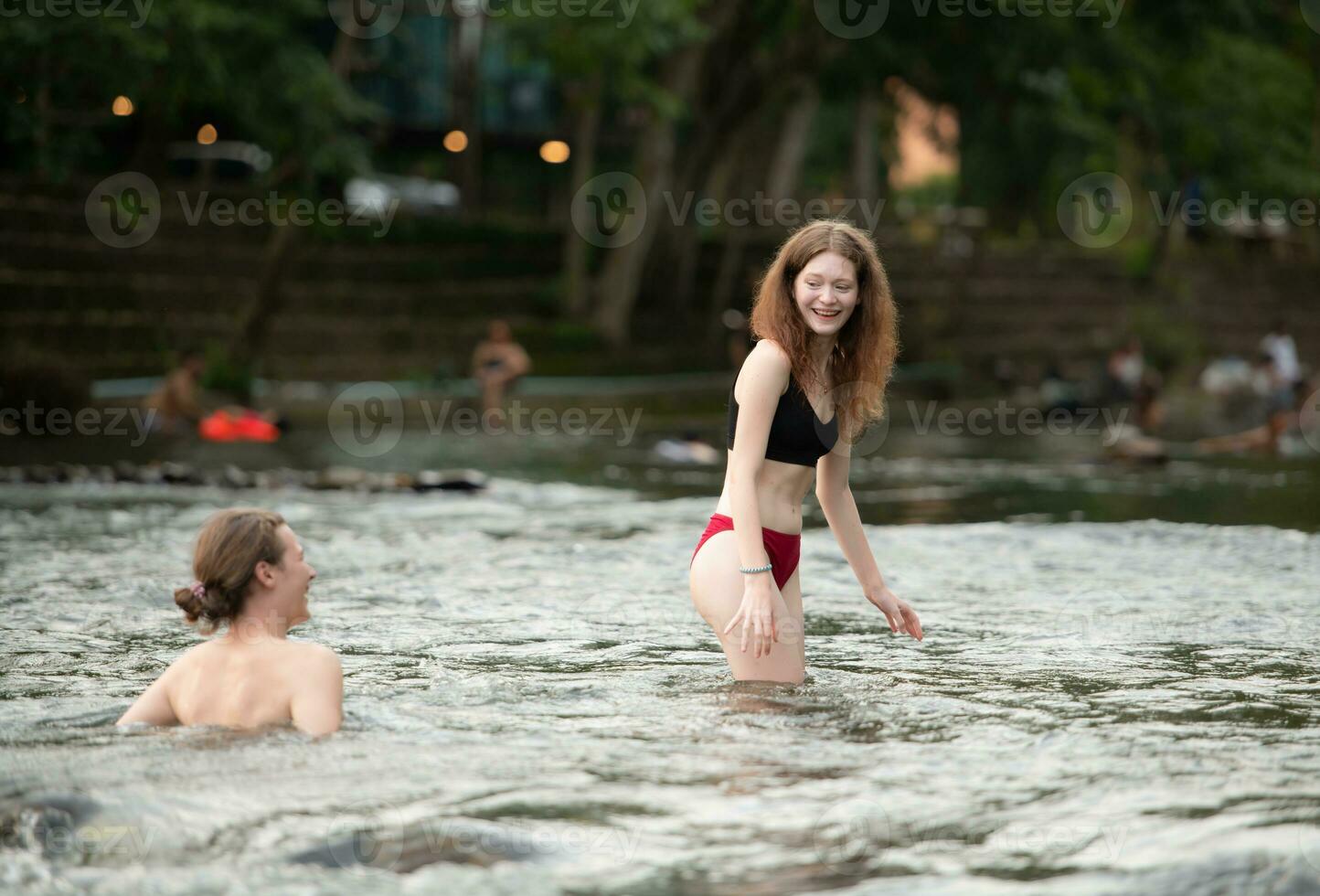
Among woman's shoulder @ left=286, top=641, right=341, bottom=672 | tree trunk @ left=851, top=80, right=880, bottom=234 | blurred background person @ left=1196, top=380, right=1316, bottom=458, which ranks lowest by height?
woman's shoulder @ left=286, top=641, right=341, bottom=672

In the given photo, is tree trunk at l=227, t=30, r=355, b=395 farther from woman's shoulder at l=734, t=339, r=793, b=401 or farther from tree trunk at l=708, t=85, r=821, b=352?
woman's shoulder at l=734, t=339, r=793, b=401

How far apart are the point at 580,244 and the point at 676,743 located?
30.5m

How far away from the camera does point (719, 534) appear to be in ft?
20.0

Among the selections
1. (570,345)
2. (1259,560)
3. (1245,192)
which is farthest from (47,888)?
(1245,192)

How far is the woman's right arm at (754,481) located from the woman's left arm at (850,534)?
0.46 metres

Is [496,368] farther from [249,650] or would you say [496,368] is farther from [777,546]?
[249,650]

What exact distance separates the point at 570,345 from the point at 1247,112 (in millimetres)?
14810

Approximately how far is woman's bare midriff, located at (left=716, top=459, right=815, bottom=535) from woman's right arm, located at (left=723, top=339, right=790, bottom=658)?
0.09 meters

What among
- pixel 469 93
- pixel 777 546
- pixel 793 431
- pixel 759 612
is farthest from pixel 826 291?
pixel 469 93

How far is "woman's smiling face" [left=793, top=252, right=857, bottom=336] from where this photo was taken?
604 centimetres

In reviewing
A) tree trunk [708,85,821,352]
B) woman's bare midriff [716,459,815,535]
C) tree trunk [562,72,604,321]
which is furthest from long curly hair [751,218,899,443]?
tree trunk [708,85,821,352]

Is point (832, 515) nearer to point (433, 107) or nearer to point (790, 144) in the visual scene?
point (790, 144)

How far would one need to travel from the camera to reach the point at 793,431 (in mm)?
6066

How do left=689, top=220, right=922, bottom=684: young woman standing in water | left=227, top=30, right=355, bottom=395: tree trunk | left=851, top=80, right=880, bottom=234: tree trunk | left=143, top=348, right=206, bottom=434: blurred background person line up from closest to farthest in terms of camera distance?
left=689, top=220, right=922, bottom=684: young woman standing in water → left=143, top=348, right=206, bottom=434: blurred background person → left=227, top=30, right=355, bottom=395: tree trunk → left=851, top=80, right=880, bottom=234: tree trunk
